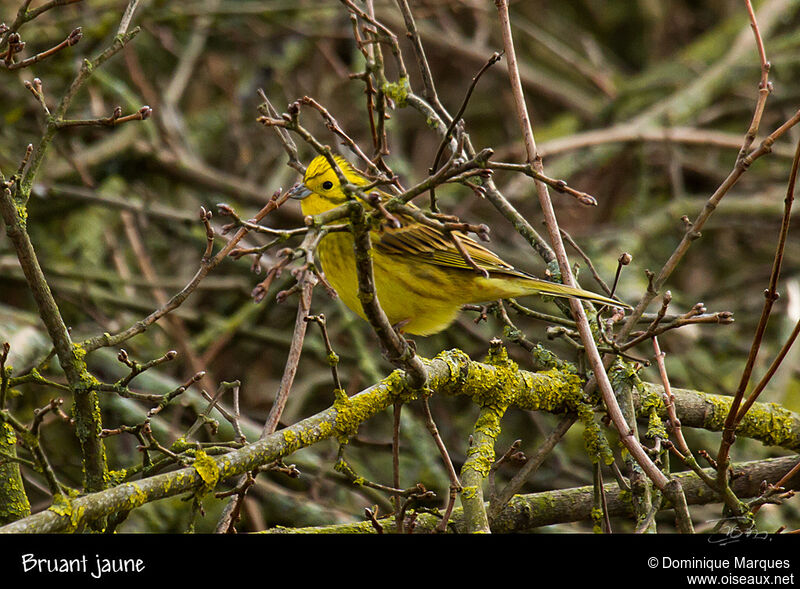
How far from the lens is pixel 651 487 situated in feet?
Result: 8.98

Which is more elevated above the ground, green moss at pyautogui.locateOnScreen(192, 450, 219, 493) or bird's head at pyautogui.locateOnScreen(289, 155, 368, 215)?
bird's head at pyautogui.locateOnScreen(289, 155, 368, 215)

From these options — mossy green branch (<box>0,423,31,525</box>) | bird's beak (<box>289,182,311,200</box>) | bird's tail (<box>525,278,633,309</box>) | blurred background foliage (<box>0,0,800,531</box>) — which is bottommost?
mossy green branch (<box>0,423,31,525</box>)

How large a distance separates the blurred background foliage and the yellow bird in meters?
0.95

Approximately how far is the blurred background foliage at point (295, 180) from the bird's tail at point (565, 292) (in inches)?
56.8

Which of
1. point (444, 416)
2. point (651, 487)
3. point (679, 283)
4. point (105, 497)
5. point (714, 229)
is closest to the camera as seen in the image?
point (105, 497)

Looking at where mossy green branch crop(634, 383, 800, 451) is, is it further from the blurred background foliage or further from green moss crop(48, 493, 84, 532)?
green moss crop(48, 493, 84, 532)

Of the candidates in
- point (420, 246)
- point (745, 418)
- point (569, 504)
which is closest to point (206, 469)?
point (569, 504)

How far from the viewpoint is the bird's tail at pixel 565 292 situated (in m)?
3.01

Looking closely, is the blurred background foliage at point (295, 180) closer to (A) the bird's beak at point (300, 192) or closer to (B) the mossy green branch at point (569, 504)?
(A) the bird's beak at point (300, 192)

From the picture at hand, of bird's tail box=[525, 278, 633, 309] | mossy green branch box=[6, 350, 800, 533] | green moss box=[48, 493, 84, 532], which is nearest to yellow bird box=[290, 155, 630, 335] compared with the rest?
A: bird's tail box=[525, 278, 633, 309]

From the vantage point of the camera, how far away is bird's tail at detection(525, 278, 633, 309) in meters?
3.01
